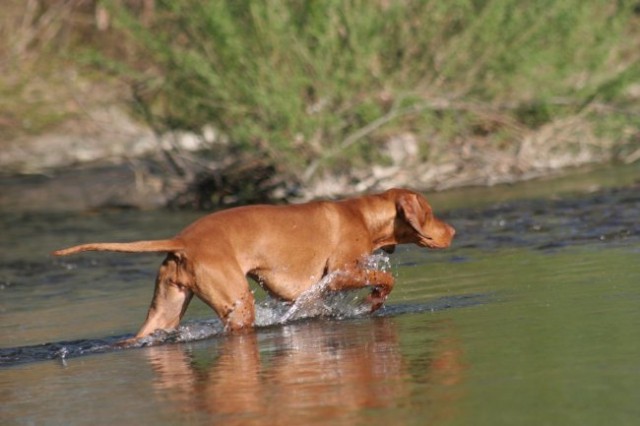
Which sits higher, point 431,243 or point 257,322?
point 431,243

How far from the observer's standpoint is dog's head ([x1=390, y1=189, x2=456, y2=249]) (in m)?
9.20

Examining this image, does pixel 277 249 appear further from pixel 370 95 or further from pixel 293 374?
pixel 370 95

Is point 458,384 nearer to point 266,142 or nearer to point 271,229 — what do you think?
point 271,229

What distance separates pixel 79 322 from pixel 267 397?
3.82 meters

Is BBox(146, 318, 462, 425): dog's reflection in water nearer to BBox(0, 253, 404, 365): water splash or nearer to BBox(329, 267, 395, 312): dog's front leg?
BBox(0, 253, 404, 365): water splash

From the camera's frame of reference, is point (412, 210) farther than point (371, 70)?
No

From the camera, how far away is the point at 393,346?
7.19 meters

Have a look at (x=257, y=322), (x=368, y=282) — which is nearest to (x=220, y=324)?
(x=257, y=322)

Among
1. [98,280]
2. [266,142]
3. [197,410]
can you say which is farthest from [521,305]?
[266,142]

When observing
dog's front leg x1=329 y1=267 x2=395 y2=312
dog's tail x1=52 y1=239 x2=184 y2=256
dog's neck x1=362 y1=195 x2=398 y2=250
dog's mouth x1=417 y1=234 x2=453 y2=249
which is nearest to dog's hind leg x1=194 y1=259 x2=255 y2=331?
dog's tail x1=52 y1=239 x2=184 y2=256

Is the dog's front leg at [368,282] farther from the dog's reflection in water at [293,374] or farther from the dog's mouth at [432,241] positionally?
the dog's mouth at [432,241]

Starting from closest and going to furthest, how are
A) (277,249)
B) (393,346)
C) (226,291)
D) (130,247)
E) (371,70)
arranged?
(393,346) < (130,247) < (226,291) < (277,249) < (371,70)

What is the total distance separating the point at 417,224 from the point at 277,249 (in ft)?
3.39

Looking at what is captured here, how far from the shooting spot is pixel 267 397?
6.07 meters
